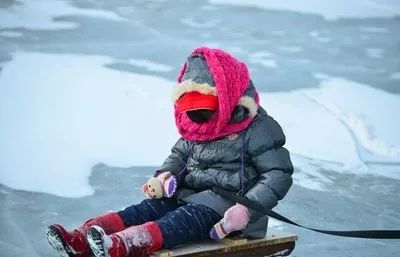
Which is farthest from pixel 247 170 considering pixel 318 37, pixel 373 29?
pixel 373 29

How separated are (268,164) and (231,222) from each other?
0.29 m

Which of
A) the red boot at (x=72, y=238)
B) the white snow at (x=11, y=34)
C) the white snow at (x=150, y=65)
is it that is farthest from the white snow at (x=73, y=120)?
the red boot at (x=72, y=238)

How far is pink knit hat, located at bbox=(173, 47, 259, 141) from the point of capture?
272 cm

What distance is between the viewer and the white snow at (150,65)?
21.8 feet

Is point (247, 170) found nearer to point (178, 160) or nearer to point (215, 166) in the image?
point (215, 166)

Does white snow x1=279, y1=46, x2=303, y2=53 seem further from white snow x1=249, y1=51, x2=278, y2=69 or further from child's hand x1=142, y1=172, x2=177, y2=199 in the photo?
child's hand x1=142, y1=172, x2=177, y2=199

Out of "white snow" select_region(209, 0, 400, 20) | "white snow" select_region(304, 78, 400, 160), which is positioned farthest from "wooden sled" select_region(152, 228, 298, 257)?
"white snow" select_region(209, 0, 400, 20)

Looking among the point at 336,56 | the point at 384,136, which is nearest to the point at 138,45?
the point at 336,56

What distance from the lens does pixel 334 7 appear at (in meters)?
9.54

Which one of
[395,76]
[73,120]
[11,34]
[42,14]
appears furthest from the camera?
[42,14]

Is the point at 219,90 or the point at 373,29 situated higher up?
the point at 219,90

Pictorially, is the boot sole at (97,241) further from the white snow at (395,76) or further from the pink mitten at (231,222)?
the white snow at (395,76)

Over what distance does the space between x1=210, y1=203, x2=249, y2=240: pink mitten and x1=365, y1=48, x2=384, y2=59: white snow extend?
5.32 meters

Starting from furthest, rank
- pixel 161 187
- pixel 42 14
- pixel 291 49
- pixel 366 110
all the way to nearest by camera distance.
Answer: pixel 42 14 < pixel 291 49 < pixel 366 110 < pixel 161 187
